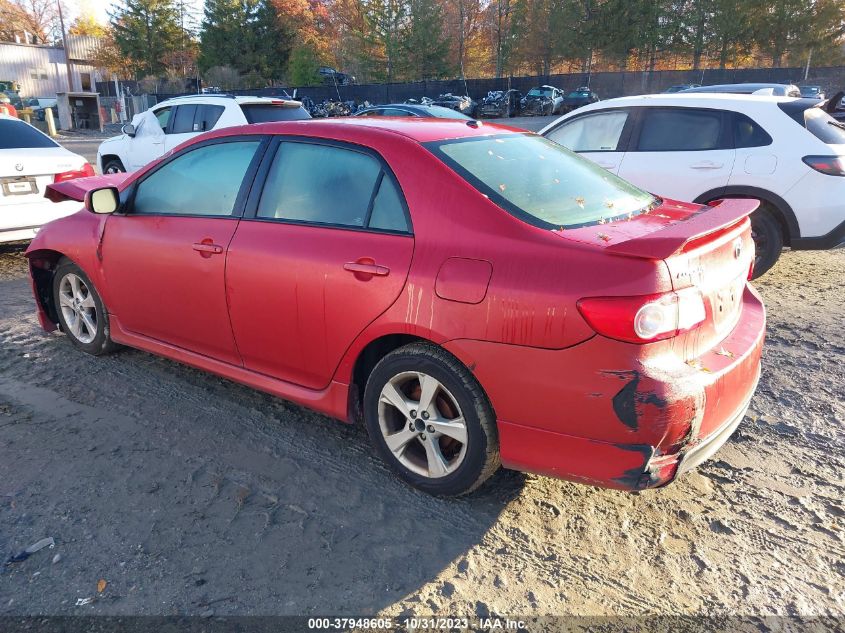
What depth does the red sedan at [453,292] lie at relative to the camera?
2.36m

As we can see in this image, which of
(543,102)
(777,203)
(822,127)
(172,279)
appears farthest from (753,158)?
(543,102)

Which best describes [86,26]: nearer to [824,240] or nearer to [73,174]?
[73,174]

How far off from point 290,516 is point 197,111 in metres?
9.75

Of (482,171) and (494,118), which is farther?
(494,118)

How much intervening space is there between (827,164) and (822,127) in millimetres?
484

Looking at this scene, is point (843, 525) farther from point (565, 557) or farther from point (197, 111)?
point (197, 111)

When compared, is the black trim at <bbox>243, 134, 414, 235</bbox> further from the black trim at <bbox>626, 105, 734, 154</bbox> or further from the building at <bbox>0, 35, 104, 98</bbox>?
the building at <bbox>0, 35, 104, 98</bbox>

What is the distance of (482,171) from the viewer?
2941 mm

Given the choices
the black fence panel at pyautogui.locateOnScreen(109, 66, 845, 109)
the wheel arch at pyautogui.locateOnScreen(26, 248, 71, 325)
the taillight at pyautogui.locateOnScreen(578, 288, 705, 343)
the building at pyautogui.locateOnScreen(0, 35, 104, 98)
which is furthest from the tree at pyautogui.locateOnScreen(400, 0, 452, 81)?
the taillight at pyautogui.locateOnScreen(578, 288, 705, 343)

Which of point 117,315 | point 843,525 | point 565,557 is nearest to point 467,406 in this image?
point 565,557

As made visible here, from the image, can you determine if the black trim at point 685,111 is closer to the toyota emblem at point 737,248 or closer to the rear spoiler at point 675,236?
the rear spoiler at point 675,236

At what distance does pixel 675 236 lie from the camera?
7.84 ft

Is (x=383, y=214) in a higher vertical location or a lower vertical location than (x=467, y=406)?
higher

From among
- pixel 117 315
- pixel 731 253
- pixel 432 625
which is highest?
pixel 731 253
